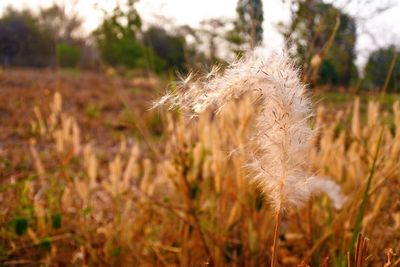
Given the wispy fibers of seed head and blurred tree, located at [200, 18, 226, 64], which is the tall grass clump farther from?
blurred tree, located at [200, 18, 226, 64]

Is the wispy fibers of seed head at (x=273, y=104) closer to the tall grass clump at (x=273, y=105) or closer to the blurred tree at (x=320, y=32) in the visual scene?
the tall grass clump at (x=273, y=105)

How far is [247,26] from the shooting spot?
154cm

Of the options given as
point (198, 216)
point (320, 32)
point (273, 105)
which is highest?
point (320, 32)

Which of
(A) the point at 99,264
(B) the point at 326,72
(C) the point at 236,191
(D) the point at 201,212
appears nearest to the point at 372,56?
(C) the point at 236,191

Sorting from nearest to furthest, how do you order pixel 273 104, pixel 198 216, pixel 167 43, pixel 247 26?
pixel 273 104
pixel 247 26
pixel 198 216
pixel 167 43

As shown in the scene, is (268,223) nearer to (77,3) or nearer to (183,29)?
(183,29)

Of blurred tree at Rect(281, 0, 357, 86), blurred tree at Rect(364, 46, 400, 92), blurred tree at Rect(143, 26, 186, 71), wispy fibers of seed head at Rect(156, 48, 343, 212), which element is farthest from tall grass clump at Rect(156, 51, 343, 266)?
blurred tree at Rect(364, 46, 400, 92)

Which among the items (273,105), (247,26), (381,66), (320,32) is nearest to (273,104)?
(273,105)

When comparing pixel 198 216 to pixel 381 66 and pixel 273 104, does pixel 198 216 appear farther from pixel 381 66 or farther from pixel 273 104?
pixel 273 104

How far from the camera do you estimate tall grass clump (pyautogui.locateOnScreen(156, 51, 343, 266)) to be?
0.58 m

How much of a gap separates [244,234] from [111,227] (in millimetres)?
442

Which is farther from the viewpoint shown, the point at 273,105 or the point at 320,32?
the point at 320,32

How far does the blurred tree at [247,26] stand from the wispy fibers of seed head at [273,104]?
0.76 m

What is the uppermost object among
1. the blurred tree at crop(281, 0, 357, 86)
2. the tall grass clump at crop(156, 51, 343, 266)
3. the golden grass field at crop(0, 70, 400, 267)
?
the blurred tree at crop(281, 0, 357, 86)
